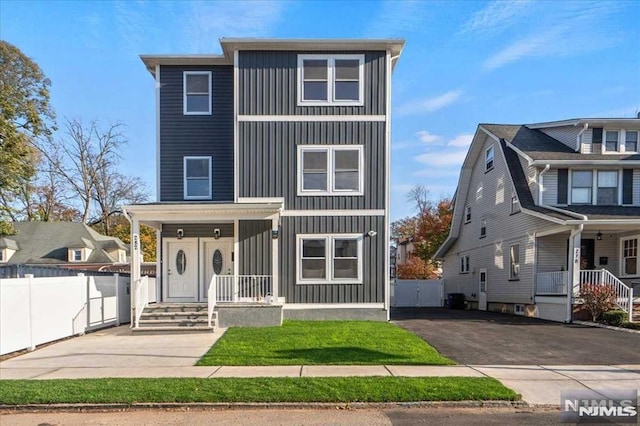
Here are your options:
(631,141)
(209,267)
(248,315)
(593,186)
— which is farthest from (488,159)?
(248,315)

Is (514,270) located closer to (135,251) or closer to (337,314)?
(337,314)

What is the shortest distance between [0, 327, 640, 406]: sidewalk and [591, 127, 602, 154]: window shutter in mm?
12079

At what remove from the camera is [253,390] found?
233 inches

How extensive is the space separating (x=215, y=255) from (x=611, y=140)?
16593 mm

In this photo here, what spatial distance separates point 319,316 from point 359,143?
18.7 feet

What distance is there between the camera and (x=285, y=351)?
8625 millimetres

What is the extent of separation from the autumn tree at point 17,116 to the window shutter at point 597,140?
→ 82.2ft

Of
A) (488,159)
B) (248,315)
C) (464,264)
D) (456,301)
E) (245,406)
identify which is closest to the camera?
(245,406)

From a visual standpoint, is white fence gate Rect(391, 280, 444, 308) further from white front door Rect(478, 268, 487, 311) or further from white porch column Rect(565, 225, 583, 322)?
white porch column Rect(565, 225, 583, 322)

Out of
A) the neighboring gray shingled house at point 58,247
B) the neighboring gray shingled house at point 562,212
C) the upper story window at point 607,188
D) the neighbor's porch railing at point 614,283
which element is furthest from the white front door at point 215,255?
the neighboring gray shingled house at point 58,247

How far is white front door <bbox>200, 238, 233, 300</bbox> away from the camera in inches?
552

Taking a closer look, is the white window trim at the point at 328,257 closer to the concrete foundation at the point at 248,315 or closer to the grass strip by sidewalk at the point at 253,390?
the concrete foundation at the point at 248,315

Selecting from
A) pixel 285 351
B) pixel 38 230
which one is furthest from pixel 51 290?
pixel 38 230

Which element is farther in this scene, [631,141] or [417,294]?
[417,294]
